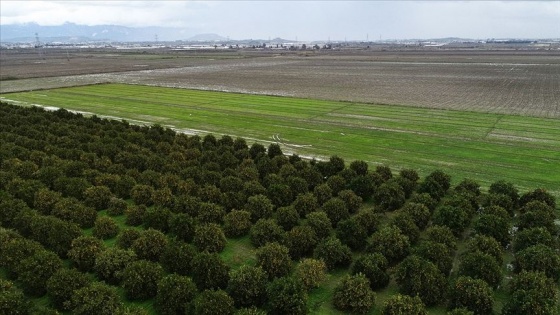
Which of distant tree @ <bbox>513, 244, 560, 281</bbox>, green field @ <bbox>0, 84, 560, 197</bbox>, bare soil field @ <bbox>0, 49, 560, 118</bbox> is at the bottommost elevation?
distant tree @ <bbox>513, 244, 560, 281</bbox>

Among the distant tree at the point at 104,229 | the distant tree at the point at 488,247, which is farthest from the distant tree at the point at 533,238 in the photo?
the distant tree at the point at 104,229

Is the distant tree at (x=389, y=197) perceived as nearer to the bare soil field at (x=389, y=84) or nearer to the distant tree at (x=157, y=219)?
the distant tree at (x=157, y=219)

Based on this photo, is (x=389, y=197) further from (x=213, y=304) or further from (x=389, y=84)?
(x=389, y=84)

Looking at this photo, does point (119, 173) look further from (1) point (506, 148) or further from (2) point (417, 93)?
(2) point (417, 93)

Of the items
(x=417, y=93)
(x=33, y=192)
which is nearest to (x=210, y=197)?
(x=33, y=192)

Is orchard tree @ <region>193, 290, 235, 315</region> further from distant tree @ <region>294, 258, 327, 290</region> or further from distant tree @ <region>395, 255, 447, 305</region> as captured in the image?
distant tree @ <region>395, 255, 447, 305</region>

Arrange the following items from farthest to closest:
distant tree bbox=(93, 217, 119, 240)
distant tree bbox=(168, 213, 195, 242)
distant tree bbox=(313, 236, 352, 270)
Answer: distant tree bbox=(93, 217, 119, 240), distant tree bbox=(168, 213, 195, 242), distant tree bbox=(313, 236, 352, 270)

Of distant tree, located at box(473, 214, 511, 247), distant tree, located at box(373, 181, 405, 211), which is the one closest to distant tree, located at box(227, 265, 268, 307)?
distant tree, located at box(373, 181, 405, 211)
